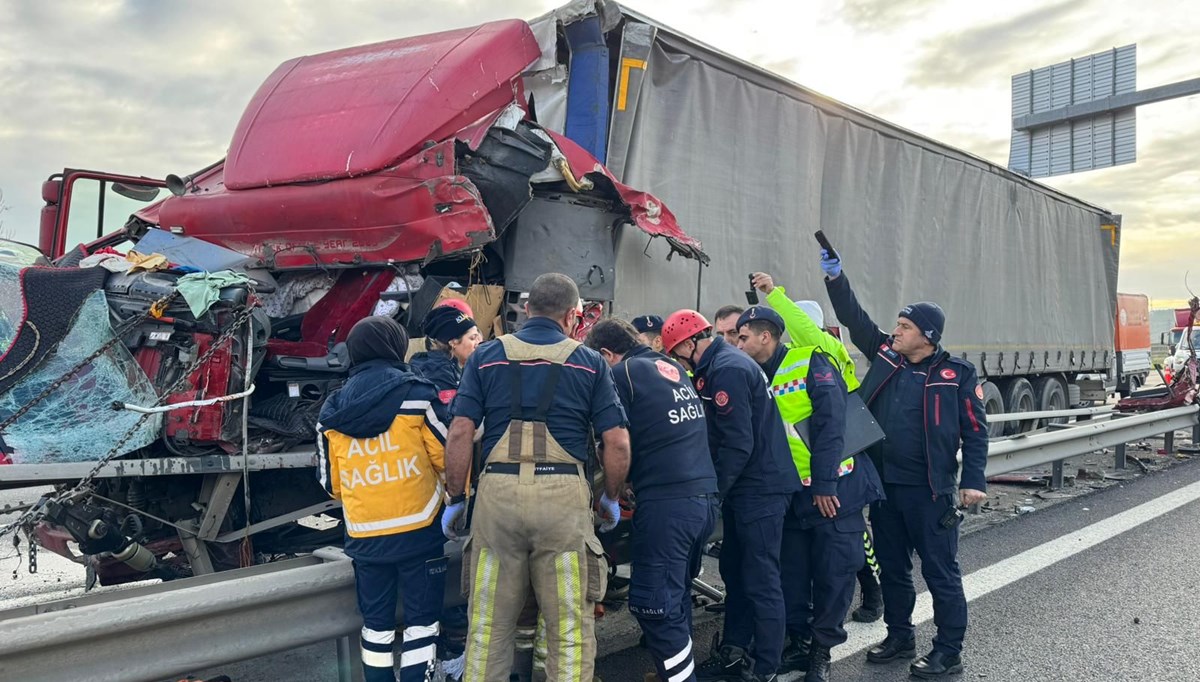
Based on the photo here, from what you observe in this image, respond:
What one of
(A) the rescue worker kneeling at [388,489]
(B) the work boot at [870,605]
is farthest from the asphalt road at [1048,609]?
(A) the rescue worker kneeling at [388,489]

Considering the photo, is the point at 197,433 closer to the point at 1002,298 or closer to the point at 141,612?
the point at 141,612

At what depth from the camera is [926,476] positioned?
404 cm

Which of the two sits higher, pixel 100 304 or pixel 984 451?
pixel 100 304

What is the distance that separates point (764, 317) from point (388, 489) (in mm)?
2022

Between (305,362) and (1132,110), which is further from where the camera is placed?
(1132,110)

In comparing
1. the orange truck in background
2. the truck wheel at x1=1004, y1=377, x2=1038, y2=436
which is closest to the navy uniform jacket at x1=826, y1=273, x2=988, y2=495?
the truck wheel at x1=1004, y1=377, x2=1038, y2=436

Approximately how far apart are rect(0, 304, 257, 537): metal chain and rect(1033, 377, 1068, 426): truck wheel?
10.6 metres

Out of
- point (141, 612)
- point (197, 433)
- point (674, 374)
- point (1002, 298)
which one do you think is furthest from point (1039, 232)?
point (141, 612)

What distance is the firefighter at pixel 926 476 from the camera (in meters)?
3.90

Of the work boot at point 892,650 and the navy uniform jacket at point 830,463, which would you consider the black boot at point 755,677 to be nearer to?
the work boot at point 892,650

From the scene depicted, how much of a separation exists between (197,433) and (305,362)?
0.70m

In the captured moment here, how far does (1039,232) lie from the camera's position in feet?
36.9

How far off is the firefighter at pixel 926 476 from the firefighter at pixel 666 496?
121 cm

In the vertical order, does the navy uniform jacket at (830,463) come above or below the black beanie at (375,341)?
below
